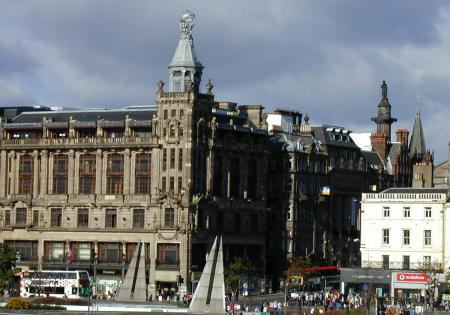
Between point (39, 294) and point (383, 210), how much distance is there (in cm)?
4217

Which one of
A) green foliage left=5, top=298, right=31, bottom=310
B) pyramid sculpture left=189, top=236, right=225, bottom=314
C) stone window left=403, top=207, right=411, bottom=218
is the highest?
stone window left=403, top=207, right=411, bottom=218

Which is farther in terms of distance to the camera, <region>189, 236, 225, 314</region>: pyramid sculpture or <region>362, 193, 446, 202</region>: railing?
<region>362, 193, 446, 202</region>: railing

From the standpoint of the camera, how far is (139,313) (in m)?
155

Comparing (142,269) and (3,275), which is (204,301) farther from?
(3,275)

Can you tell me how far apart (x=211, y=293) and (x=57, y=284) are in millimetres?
38474

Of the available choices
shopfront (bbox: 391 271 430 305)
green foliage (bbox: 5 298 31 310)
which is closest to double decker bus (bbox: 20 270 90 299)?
green foliage (bbox: 5 298 31 310)

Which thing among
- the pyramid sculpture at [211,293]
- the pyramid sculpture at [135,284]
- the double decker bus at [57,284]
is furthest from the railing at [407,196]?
the pyramid sculpture at [211,293]

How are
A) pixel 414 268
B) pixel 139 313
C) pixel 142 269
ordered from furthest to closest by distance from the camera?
pixel 414 268 < pixel 142 269 < pixel 139 313

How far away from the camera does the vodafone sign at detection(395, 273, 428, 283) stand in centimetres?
18262

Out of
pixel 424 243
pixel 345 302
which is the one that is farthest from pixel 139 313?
pixel 424 243

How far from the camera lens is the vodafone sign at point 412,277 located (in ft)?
599

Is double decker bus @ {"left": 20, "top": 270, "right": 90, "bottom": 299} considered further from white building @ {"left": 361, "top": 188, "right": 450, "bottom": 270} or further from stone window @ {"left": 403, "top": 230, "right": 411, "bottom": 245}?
stone window @ {"left": 403, "top": 230, "right": 411, "bottom": 245}

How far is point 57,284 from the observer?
19375 cm

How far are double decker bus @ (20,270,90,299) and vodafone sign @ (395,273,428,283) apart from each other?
3651 centimetres
